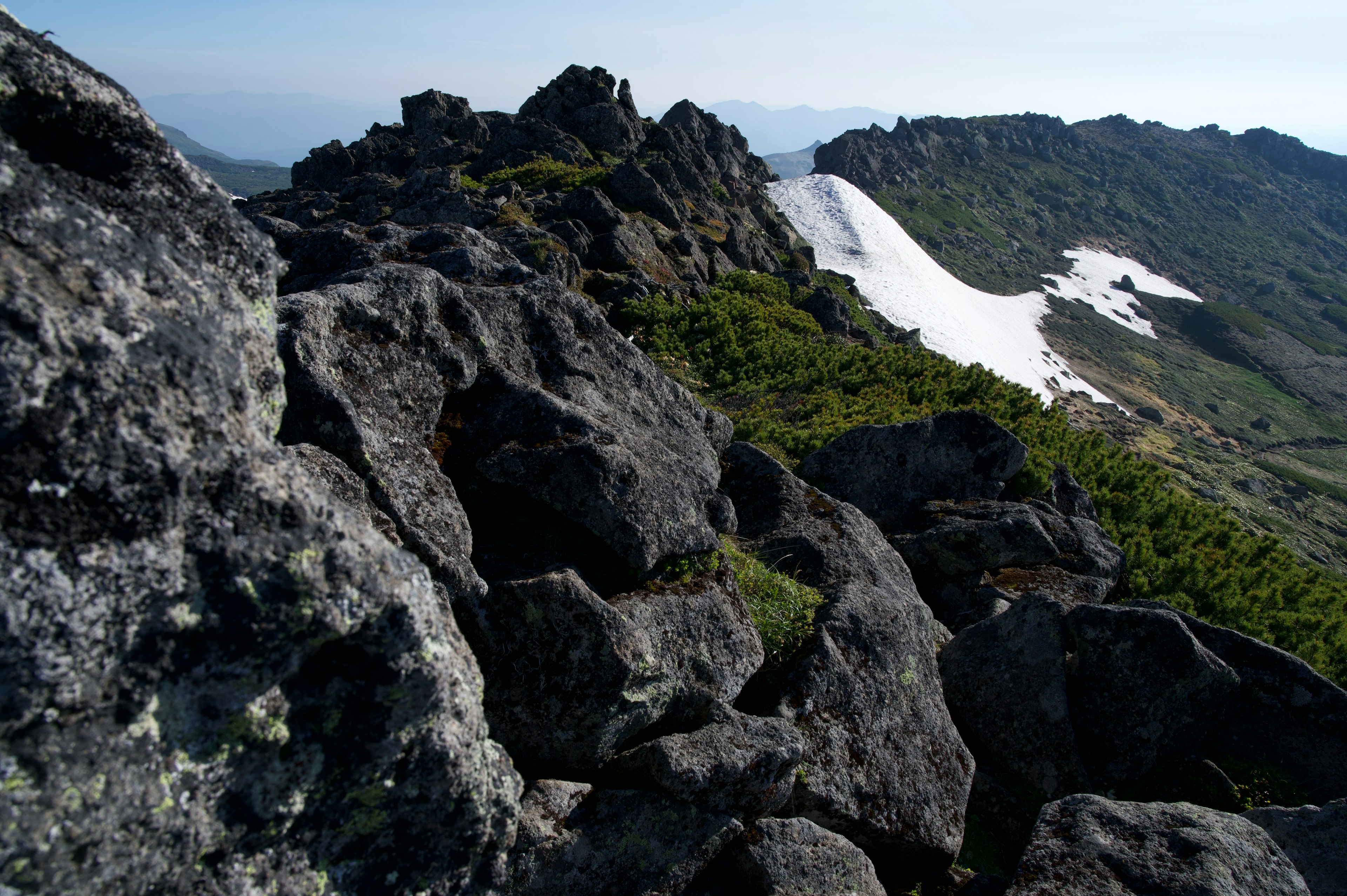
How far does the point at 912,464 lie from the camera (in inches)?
681

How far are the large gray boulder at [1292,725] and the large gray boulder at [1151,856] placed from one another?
11.1 ft

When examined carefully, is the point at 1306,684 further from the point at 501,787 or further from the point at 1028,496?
the point at 501,787

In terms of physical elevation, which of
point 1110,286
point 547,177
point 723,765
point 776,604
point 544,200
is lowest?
point 723,765

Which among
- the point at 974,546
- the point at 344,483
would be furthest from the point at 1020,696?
the point at 344,483

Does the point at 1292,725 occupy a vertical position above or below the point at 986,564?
below

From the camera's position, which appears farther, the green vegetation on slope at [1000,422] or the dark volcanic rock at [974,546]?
the green vegetation on slope at [1000,422]

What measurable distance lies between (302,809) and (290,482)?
2021mm

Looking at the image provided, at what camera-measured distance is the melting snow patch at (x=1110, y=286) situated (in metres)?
149

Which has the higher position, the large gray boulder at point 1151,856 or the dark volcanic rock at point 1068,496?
the dark volcanic rock at point 1068,496

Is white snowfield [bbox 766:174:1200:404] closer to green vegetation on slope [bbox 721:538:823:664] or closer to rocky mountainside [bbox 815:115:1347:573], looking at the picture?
rocky mountainside [bbox 815:115:1347:573]

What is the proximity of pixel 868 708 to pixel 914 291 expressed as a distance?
79149 millimetres

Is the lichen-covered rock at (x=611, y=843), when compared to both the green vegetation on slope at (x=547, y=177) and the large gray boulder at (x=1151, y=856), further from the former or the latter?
the green vegetation on slope at (x=547, y=177)

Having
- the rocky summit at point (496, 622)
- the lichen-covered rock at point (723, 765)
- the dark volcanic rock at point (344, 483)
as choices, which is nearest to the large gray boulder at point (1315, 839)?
the rocky summit at point (496, 622)

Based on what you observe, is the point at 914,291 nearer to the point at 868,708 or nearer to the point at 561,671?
the point at 868,708
